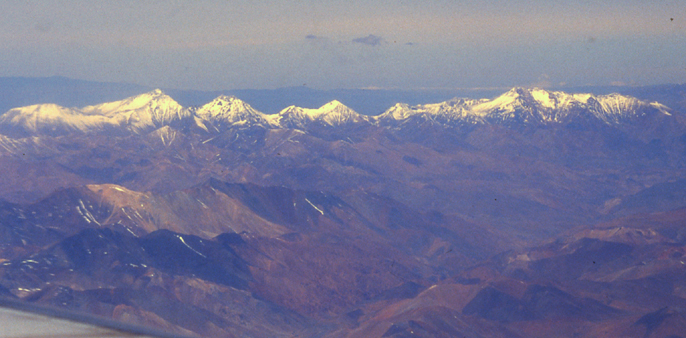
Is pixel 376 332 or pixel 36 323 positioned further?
pixel 376 332

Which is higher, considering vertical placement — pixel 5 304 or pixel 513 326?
pixel 5 304

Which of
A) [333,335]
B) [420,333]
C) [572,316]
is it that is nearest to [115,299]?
[333,335]

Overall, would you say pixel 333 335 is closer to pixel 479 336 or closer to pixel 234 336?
pixel 234 336

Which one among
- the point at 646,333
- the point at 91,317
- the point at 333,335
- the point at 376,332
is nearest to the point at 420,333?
the point at 376,332

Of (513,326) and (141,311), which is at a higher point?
(141,311)

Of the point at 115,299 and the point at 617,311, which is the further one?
the point at 617,311

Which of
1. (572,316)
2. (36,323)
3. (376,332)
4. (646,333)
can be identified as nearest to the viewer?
(36,323)

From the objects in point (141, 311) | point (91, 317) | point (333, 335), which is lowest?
point (333, 335)

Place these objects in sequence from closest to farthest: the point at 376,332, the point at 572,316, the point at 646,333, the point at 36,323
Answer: the point at 36,323 < the point at 646,333 < the point at 376,332 < the point at 572,316

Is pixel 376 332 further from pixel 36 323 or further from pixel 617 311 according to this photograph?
pixel 36 323
